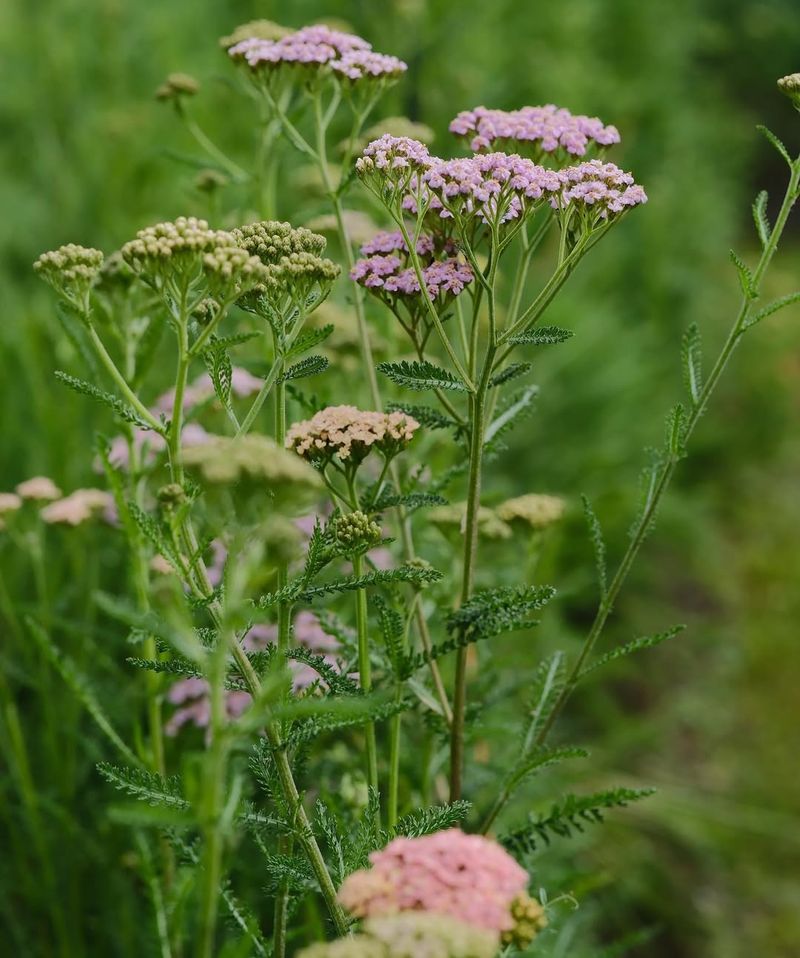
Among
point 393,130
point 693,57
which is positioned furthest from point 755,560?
point 693,57

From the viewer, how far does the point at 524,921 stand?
1.05 meters

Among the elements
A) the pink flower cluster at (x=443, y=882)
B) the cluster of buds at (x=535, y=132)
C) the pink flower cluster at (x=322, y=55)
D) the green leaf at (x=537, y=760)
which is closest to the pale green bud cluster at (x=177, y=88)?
the pink flower cluster at (x=322, y=55)

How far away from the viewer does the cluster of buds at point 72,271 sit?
51.1 inches

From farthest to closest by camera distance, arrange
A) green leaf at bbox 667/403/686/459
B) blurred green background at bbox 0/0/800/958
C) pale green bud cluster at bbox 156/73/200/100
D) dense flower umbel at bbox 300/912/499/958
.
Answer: blurred green background at bbox 0/0/800/958 < pale green bud cluster at bbox 156/73/200/100 < green leaf at bbox 667/403/686/459 < dense flower umbel at bbox 300/912/499/958

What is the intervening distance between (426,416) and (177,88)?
0.95 meters

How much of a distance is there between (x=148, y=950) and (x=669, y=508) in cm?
316

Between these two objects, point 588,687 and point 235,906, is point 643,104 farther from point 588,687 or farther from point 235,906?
point 235,906

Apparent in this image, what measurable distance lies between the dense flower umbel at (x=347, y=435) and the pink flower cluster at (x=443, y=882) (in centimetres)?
50

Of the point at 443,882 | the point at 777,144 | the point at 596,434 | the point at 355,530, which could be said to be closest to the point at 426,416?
the point at 355,530

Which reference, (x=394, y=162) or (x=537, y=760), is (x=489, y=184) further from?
(x=537, y=760)

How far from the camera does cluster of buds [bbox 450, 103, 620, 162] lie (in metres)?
1.44

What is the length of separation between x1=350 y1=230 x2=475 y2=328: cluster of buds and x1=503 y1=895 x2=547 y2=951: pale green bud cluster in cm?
71

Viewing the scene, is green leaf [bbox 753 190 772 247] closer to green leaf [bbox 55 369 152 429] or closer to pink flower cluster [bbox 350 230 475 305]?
pink flower cluster [bbox 350 230 475 305]

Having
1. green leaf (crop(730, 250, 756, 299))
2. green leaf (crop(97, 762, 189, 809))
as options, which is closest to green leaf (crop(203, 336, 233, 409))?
green leaf (crop(97, 762, 189, 809))
